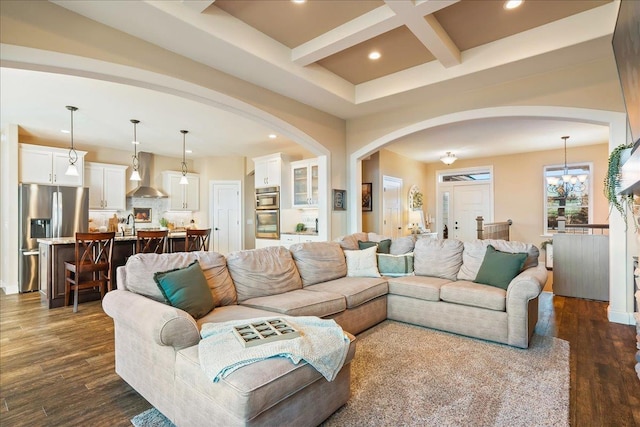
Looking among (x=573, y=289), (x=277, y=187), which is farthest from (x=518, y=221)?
(x=277, y=187)

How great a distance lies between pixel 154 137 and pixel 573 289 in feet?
25.0

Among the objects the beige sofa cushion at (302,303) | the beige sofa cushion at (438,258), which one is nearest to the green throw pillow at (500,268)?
the beige sofa cushion at (438,258)

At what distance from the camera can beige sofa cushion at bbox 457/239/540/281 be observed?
3441 mm

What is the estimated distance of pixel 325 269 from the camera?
12.1ft

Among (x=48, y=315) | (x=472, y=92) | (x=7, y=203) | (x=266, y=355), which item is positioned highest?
(x=472, y=92)

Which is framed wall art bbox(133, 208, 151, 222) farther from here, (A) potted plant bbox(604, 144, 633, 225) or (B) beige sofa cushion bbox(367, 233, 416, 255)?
(A) potted plant bbox(604, 144, 633, 225)

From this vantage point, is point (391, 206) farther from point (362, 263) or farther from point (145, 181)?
point (145, 181)

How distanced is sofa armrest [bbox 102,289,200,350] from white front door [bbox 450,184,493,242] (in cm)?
827

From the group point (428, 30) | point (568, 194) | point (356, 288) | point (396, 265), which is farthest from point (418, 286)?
point (568, 194)

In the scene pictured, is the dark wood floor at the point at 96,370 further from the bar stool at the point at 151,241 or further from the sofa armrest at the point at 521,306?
the bar stool at the point at 151,241

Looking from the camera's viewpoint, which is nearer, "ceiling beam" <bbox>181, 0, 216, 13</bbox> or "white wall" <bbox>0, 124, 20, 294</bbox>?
"ceiling beam" <bbox>181, 0, 216, 13</bbox>

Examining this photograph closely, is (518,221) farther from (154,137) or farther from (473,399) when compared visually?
(154,137)

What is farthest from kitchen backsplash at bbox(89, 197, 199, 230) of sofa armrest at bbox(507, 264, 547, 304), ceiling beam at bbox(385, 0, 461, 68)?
sofa armrest at bbox(507, 264, 547, 304)

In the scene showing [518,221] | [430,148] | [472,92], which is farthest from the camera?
A: [518,221]
